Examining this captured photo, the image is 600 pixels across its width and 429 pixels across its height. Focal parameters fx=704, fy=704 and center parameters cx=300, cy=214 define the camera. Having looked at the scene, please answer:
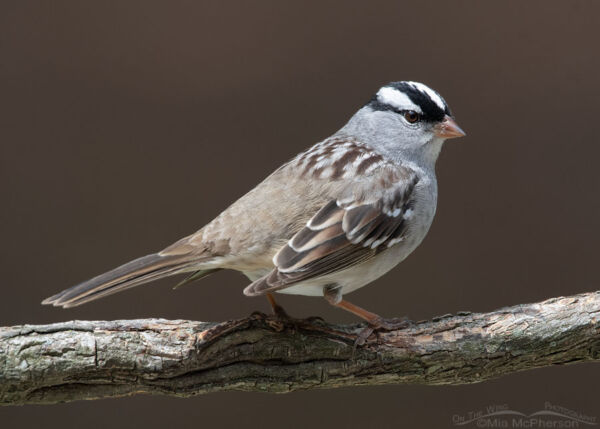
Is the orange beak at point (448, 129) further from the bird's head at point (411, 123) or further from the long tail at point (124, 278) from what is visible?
the long tail at point (124, 278)

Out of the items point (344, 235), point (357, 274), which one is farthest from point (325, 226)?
point (357, 274)

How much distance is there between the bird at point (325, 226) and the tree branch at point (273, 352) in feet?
0.30

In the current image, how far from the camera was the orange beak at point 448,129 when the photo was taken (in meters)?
1.87

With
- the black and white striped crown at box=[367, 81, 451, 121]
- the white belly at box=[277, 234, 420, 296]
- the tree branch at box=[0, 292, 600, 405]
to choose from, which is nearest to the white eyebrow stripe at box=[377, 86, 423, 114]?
the black and white striped crown at box=[367, 81, 451, 121]

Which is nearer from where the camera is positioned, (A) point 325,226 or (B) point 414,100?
(A) point 325,226

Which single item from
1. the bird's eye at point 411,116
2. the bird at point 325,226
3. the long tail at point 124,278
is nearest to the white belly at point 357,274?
the bird at point 325,226

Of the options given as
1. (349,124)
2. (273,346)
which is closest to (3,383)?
(273,346)

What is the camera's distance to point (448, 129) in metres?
1.89

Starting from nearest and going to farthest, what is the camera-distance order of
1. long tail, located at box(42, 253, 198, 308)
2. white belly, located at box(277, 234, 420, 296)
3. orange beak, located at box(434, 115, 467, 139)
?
long tail, located at box(42, 253, 198, 308) → white belly, located at box(277, 234, 420, 296) → orange beak, located at box(434, 115, 467, 139)

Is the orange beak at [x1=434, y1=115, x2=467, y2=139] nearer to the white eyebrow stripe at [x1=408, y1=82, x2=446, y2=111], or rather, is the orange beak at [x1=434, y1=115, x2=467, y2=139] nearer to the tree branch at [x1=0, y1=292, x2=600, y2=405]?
the white eyebrow stripe at [x1=408, y1=82, x2=446, y2=111]

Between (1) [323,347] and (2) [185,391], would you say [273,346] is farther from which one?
(2) [185,391]

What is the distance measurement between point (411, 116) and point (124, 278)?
2.94 ft

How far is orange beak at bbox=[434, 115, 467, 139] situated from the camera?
1.87 m

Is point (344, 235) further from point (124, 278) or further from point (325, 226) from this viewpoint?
point (124, 278)
